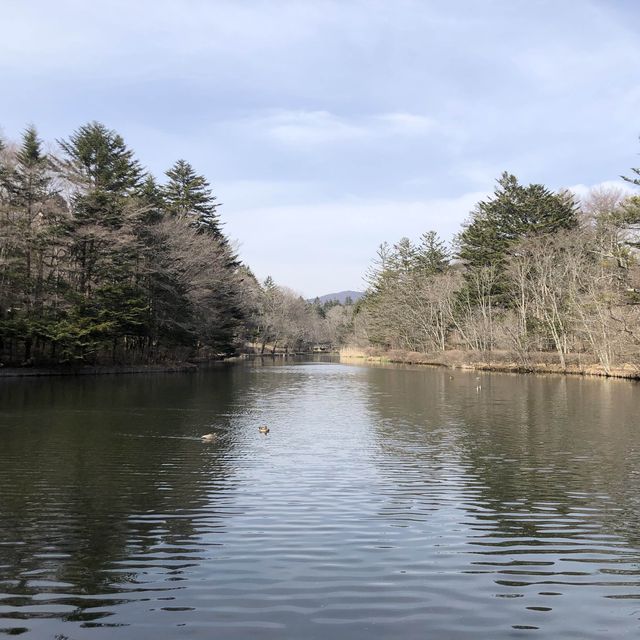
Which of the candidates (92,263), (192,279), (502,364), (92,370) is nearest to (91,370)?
(92,370)

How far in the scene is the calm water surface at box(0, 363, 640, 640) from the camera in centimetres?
535

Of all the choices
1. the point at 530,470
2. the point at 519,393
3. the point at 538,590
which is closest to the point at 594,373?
the point at 519,393

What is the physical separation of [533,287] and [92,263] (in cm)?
3307

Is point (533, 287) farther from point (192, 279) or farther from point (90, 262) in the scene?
point (90, 262)

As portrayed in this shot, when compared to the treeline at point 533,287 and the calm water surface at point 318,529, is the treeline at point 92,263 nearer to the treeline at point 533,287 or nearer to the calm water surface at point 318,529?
the calm water surface at point 318,529

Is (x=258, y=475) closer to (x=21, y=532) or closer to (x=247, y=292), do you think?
(x=21, y=532)

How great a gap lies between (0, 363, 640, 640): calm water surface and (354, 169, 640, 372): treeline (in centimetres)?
1974

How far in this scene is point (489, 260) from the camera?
177 ft

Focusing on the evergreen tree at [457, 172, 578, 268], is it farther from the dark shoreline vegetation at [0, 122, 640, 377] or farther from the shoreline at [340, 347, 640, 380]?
the shoreline at [340, 347, 640, 380]

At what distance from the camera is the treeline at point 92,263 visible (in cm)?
3559

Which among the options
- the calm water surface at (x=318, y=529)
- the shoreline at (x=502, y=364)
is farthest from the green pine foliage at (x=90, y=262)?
the shoreline at (x=502, y=364)

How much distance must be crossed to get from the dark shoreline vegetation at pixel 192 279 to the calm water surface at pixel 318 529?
64.9ft

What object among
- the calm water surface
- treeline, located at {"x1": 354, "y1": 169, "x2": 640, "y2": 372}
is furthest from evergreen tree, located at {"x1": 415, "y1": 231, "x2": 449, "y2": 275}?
the calm water surface

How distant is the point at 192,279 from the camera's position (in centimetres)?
4656
